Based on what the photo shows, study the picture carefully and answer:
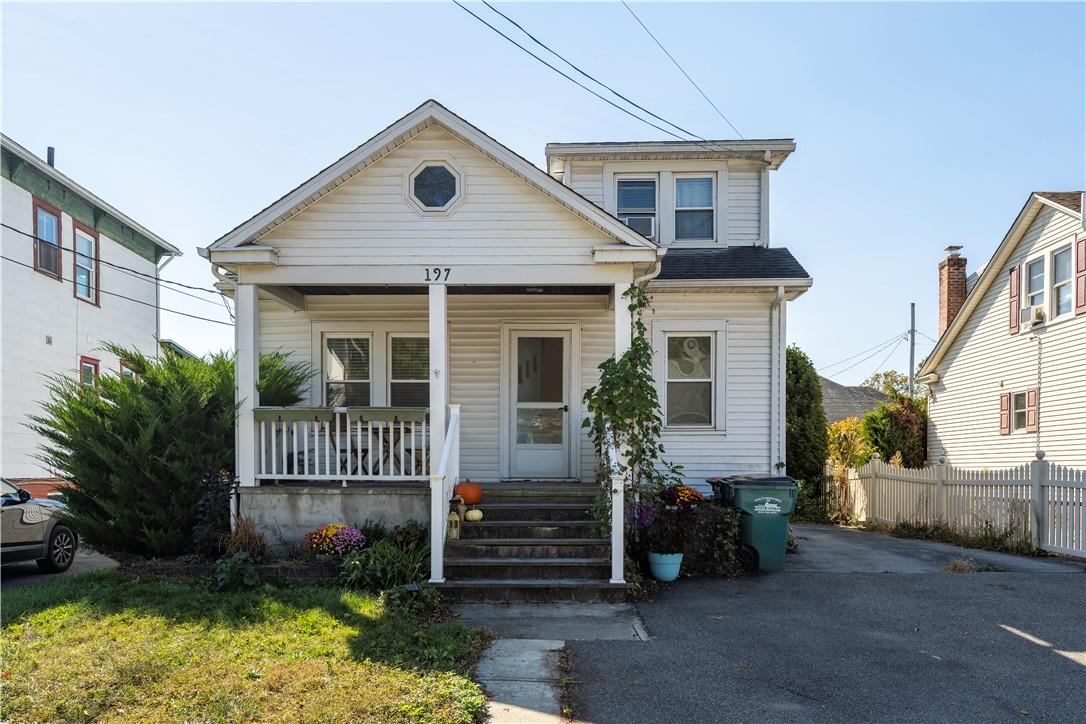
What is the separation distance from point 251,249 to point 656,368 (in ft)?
19.1

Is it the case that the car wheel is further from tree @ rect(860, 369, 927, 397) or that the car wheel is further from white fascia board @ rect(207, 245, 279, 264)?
tree @ rect(860, 369, 927, 397)

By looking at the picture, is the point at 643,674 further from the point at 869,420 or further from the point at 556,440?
the point at 869,420

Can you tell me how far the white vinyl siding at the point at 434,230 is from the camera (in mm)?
8719

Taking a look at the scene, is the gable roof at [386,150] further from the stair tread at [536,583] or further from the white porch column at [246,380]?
the stair tread at [536,583]

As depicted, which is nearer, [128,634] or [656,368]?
[128,634]

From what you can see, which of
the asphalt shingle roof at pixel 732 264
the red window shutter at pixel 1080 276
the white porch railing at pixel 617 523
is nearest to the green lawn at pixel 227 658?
the white porch railing at pixel 617 523

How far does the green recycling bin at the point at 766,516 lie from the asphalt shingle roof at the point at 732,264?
122 inches

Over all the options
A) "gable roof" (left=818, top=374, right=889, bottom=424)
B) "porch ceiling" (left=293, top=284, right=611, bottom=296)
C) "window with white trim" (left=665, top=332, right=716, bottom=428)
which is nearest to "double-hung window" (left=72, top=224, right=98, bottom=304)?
"porch ceiling" (left=293, top=284, right=611, bottom=296)

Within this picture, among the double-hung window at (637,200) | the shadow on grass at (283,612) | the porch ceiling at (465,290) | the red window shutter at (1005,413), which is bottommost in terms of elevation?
the shadow on grass at (283,612)

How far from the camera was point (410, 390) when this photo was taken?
1104 centimetres

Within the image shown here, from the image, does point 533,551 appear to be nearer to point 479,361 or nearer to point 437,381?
point 437,381

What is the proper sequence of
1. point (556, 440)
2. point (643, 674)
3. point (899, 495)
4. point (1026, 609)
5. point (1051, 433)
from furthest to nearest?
point (1051, 433) → point (899, 495) → point (556, 440) → point (1026, 609) → point (643, 674)

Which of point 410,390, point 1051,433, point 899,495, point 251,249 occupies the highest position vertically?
point 251,249

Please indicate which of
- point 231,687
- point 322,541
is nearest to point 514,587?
point 322,541
